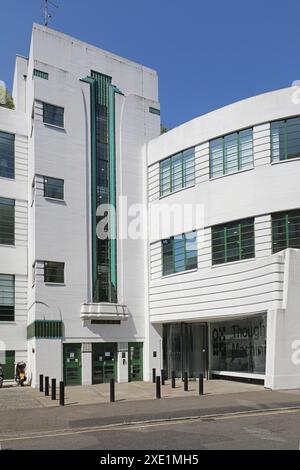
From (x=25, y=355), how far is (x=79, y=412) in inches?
549

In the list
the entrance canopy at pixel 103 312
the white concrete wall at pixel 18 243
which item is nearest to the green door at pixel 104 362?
the entrance canopy at pixel 103 312

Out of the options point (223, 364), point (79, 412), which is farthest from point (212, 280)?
point (79, 412)

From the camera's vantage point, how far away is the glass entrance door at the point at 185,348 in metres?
28.3

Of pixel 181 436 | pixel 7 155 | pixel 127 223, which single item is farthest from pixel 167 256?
pixel 181 436

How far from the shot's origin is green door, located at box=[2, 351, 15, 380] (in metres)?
28.9

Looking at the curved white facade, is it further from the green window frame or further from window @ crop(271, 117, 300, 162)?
the green window frame

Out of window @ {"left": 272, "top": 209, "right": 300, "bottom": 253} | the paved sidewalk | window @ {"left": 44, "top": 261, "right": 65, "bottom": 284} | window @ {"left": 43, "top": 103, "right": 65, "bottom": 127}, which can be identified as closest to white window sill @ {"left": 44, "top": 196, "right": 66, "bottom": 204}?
window @ {"left": 44, "top": 261, "right": 65, "bottom": 284}

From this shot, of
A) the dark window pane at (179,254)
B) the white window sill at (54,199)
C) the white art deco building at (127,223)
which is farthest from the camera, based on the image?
the white window sill at (54,199)

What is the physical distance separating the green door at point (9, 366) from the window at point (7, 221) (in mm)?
5984

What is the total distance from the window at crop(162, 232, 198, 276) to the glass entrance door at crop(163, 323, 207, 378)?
3.19m

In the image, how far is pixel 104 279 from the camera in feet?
94.5

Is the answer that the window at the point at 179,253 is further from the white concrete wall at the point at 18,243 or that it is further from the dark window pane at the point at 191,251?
the white concrete wall at the point at 18,243
